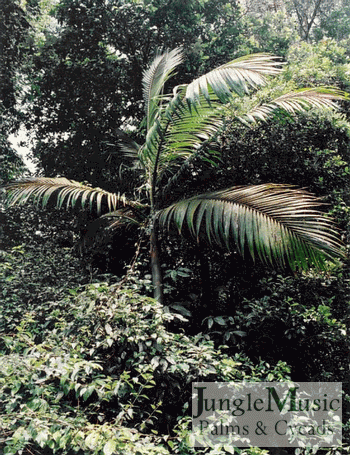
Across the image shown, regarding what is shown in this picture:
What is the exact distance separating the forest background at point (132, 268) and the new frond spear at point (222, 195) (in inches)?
11.2

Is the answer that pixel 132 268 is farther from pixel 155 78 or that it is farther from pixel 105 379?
pixel 155 78

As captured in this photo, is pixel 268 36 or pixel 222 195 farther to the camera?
pixel 268 36

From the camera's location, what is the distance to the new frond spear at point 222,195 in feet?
8.55

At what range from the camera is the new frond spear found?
8.55 ft

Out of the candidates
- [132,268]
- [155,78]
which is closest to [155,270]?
[132,268]

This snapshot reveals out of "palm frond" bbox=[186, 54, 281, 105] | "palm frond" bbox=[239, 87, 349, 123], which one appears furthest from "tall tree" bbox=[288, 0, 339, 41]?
"palm frond" bbox=[186, 54, 281, 105]

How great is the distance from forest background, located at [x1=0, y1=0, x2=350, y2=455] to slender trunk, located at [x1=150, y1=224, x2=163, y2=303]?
0.13m

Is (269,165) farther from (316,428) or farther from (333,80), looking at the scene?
(316,428)

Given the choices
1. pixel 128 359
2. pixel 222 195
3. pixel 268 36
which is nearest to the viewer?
pixel 128 359

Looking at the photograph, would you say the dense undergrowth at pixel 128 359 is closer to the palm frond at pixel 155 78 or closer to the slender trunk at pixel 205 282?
the slender trunk at pixel 205 282

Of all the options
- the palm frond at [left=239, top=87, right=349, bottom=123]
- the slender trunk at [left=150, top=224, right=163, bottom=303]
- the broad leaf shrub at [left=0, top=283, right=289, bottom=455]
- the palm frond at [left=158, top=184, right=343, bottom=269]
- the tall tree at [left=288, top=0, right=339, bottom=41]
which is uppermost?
the tall tree at [left=288, top=0, right=339, bottom=41]

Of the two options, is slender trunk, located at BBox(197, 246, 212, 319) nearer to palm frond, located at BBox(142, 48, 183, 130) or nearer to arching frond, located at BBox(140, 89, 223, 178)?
arching frond, located at BBox(140, 89, 223, 178)

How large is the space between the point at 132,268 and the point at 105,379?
1.13 metres

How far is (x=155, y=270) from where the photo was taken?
133 inches
